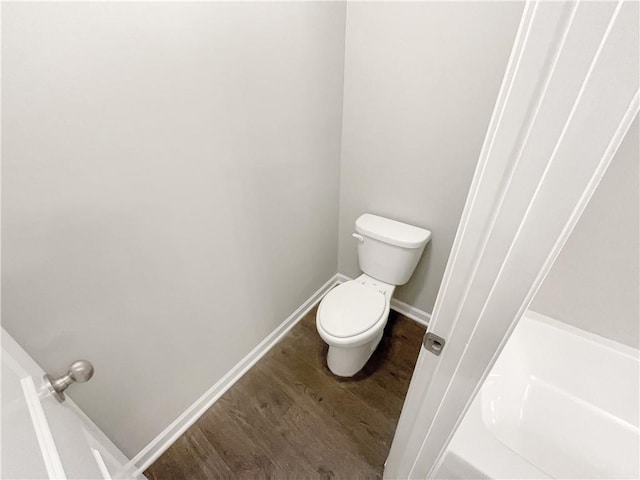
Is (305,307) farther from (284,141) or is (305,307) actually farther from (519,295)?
(519,295)

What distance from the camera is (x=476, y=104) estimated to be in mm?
1143

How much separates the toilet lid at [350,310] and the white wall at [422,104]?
1.37 ft

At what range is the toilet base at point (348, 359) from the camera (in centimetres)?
140

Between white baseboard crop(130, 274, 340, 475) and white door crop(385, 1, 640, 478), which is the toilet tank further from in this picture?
white door crop(385, 1, 640, 478)

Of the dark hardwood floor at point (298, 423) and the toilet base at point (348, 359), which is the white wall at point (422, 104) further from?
the dark hardwood floor at point (298, 423)

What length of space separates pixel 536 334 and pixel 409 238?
70 cm

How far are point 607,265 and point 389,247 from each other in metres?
0.84

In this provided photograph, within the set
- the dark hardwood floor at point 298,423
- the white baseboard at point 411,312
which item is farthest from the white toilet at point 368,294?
the white baseboard at point 411,312

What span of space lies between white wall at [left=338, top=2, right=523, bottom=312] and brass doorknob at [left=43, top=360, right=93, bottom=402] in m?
1.41

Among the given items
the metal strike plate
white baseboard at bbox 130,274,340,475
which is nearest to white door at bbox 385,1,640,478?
the metal strike plate

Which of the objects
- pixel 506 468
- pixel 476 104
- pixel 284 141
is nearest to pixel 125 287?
pixel 284 141

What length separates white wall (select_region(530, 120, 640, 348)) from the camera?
0.94 m

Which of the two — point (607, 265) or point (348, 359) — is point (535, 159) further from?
point (348, 359)

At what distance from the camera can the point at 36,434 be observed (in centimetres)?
43
